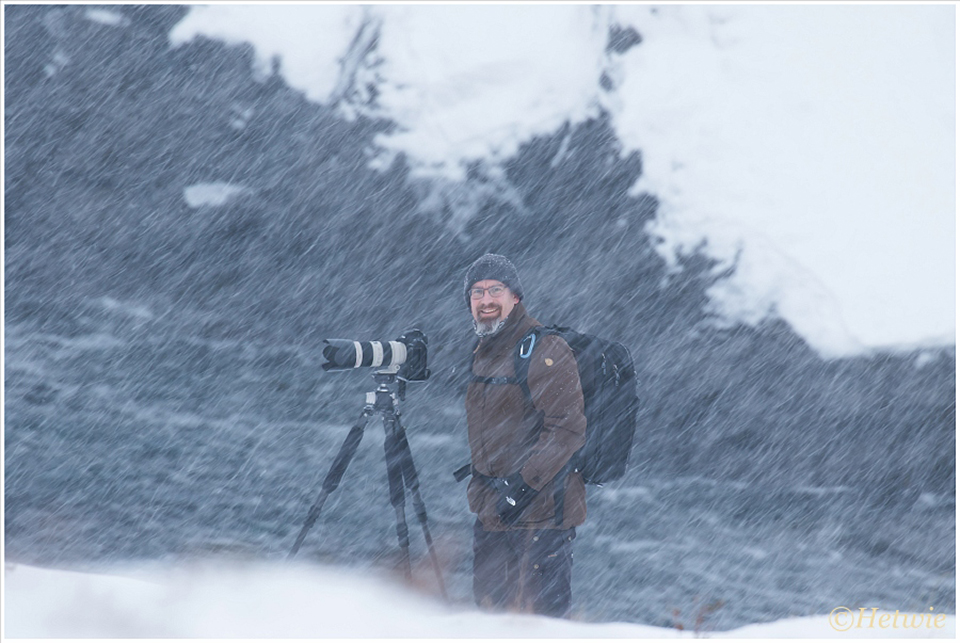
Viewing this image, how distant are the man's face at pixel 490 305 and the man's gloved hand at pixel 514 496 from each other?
590 mm

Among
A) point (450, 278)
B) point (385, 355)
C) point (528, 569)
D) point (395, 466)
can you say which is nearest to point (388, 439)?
point (395, 466)

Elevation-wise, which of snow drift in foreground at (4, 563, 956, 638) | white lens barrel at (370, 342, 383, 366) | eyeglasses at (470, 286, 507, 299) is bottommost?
snow drift in foreground at (4, 563, 956, 638)

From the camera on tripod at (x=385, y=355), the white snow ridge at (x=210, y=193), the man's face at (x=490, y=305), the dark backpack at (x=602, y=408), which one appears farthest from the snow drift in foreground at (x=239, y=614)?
the white snow ridge at (x=210, y=193)

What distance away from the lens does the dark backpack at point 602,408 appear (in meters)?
2.69

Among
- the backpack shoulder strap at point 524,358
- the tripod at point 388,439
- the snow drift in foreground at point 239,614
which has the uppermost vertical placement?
the backpack shoulder strap at point 524,358

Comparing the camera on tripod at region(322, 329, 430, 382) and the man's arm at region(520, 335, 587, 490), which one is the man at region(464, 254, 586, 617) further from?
the camera on tripod at region(322, 329, 430, 382)

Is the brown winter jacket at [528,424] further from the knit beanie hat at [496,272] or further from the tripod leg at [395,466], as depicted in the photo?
the tripod leg at [395,466]

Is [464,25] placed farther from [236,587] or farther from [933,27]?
[236,587]

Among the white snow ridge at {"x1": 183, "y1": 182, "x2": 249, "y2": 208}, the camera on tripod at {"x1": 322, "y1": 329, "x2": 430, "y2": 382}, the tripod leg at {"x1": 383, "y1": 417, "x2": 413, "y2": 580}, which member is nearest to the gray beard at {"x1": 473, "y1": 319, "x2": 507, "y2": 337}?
the camera on tripod at {"x1": 322, "y1": 329, "x2": 430, "y2": 382}

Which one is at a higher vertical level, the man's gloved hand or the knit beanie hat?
the knit beanie hat

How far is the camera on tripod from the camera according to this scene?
111 inches

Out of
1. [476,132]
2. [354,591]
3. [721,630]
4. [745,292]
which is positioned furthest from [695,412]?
[354,591]

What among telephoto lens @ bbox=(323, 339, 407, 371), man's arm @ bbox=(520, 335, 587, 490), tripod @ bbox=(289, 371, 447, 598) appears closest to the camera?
man's arm @ bbox=(520, 335, 587, 490)

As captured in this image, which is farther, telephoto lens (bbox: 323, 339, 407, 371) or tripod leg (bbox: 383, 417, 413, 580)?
tripod leg (bbox: 383, 417, 413, 580)
